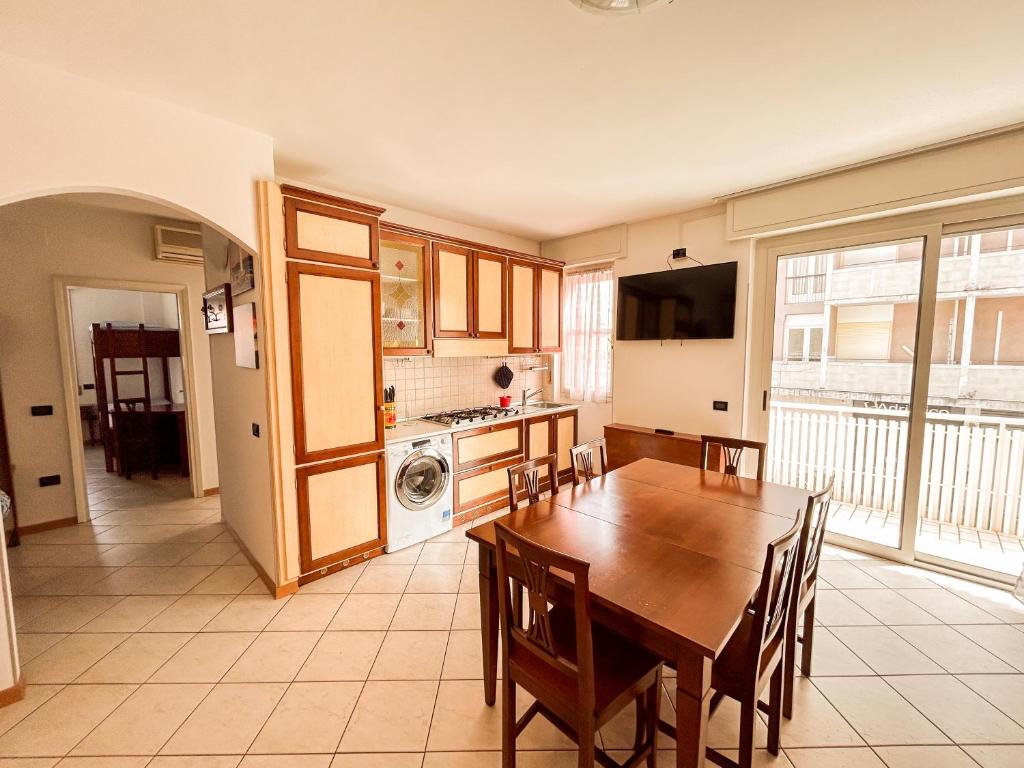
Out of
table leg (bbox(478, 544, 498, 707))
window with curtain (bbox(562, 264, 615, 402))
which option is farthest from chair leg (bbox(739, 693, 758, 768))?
window with curtain (bbox(562, 264, 615, 402))

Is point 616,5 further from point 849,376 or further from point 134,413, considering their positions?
point 134,413

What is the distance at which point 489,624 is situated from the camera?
172cm

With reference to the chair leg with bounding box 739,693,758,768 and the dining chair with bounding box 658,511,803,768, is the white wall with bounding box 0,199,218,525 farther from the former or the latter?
the chair leg with bounding box 739,693,758,768

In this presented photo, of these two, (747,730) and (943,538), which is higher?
(747,730)

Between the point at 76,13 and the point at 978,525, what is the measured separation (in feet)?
19.0

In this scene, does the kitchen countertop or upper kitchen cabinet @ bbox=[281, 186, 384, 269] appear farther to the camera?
the kitchen countertop

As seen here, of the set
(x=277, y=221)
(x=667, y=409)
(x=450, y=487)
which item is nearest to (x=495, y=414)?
(x=450, y=487)

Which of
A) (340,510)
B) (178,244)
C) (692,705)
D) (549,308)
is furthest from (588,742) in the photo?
(178,244)

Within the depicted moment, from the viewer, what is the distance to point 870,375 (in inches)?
123

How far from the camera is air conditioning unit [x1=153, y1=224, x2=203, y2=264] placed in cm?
379

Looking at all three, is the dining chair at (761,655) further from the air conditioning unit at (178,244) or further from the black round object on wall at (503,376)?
the air conditioning unit at (178,244)

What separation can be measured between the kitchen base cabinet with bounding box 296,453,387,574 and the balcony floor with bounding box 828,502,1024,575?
3.59 meters

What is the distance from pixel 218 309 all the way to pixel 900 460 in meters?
5.24

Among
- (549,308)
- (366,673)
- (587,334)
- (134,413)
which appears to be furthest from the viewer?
(134,413)
